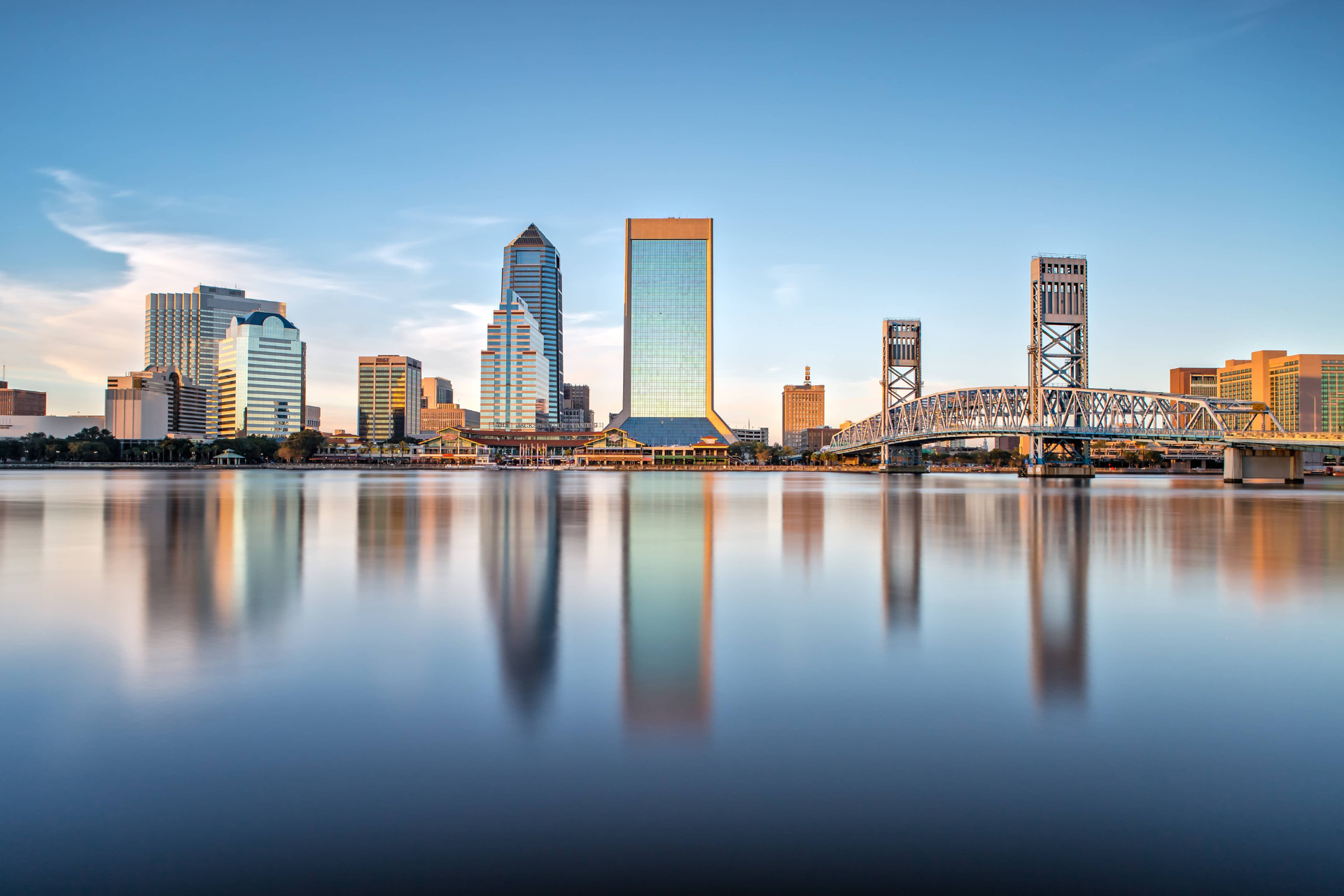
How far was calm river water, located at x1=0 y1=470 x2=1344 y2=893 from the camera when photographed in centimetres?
489

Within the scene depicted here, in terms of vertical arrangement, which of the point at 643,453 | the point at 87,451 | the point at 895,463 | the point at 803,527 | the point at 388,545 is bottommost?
the point at 803,527

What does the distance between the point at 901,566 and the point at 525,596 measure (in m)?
8.91

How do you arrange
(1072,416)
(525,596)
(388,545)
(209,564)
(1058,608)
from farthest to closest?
(1072,416) < (388,545) < (209,564) < (525,596) < (1058,608)

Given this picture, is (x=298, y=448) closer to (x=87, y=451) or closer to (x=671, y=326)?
(x=87, y=451)

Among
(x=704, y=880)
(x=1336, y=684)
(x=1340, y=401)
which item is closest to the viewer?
(x=704, y=880)

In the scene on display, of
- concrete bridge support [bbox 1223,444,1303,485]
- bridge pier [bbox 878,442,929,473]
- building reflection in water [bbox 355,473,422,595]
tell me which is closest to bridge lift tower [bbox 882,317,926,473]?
bridge pier [bbox 878,442,929,473]

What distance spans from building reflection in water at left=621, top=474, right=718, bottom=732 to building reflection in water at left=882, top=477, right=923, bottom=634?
116 inches

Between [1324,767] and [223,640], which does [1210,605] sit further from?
[223,640]

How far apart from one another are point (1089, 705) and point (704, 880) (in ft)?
17.2

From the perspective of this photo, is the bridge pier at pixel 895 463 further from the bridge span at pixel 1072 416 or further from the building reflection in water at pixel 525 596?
the building reflection in water at pixel 525 596

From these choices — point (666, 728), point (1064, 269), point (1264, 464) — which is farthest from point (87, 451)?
point (1264, 464)

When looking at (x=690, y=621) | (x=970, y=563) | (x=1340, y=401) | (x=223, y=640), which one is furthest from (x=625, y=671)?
(x=1340, y=401)

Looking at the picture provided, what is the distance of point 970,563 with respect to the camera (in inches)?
738

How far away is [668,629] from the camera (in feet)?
37.3
